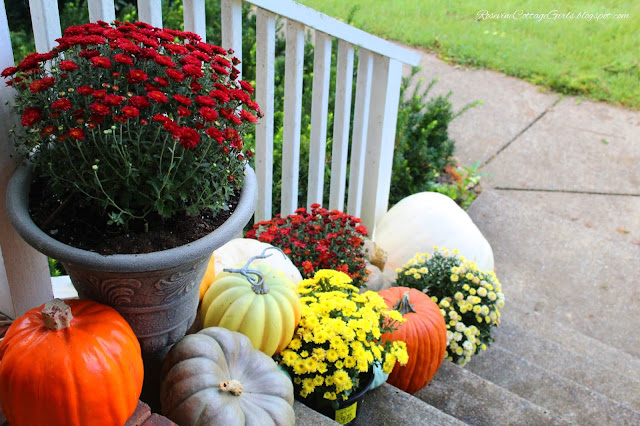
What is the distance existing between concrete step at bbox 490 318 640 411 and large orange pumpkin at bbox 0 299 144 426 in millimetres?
2032

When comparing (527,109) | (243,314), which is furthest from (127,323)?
(527,109)

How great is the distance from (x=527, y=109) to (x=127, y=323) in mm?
5146

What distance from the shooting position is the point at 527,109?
5867 millimetres

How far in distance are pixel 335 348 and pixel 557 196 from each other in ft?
11.1

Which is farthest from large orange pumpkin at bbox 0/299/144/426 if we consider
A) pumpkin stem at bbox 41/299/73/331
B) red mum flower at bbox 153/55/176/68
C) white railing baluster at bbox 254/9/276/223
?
white railing baluster at bbox 254/9/276/223

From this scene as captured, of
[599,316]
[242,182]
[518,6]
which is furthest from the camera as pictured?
[518,6]

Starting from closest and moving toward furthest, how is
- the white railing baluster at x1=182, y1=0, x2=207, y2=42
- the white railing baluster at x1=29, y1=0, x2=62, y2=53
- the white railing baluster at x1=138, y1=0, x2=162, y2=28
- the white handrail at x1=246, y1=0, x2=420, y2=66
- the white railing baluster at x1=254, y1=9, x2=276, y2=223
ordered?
the white railing baluster at x1=29, y1=0, x2=62, y2=53
the white railing baluster at x1=138, y1=0, x2=162, y2=28
the white railing baluster at x1=182, y1=0, x2=207, y2=42
the white handrail at x1=246, y1=0, x2=420, y2=66
the white railing baluster at x1=254, y1=9, x2=276, y2=223

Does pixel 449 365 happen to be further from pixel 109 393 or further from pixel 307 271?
Result: pixel 109 393

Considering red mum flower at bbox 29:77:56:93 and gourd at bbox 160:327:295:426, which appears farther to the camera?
gourd at bbox 160:327:295:426

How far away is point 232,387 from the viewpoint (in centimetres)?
155

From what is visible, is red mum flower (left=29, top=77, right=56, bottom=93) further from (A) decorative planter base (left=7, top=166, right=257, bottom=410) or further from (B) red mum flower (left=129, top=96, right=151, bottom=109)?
(A) decorative planter base (left=7, top=166, right=257, bottom=410)

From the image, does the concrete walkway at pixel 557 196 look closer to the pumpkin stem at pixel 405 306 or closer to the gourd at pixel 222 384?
the pumpkin stem at pixel 405 306

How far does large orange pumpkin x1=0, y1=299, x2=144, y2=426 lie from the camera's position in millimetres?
1296

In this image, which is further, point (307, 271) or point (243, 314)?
point (307, 271)
